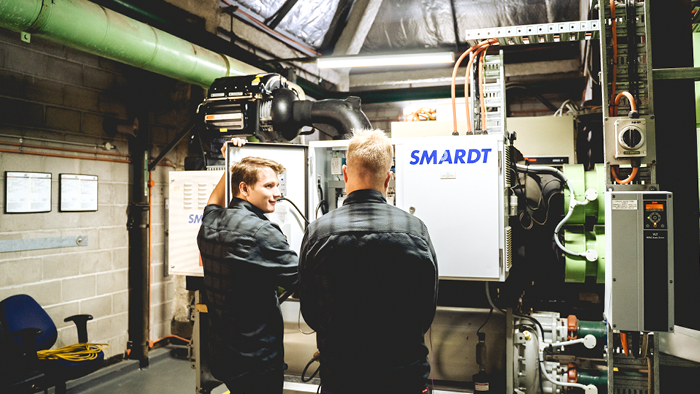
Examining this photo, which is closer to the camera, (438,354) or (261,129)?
(438,354)

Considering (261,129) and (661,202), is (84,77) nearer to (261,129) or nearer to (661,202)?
(261,129)

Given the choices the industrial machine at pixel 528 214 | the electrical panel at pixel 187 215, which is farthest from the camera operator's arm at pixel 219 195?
the electrical panel at pixel 187 215

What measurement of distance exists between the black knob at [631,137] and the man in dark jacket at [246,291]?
154 centimetres

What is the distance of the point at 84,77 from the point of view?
363cm

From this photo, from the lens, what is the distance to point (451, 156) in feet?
7.81

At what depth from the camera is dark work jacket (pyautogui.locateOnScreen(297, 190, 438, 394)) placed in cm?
144

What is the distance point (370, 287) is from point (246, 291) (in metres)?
0.78

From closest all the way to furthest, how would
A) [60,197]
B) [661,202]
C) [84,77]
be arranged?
1. [661,202]
2. [60,197]
3. [84,77]

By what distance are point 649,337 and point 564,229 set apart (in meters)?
0.73

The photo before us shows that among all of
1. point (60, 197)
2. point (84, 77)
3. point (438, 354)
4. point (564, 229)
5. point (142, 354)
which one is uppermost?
point (84, 77)

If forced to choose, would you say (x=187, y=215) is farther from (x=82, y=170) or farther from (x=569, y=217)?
(x=569, y=217)

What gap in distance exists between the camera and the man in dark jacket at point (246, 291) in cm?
199

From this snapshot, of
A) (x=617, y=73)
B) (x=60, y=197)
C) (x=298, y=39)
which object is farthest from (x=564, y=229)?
(x=298, y=39)

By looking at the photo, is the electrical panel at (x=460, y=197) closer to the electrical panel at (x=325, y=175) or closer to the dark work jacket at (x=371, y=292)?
the electrical panel at (x=325, y=175)
